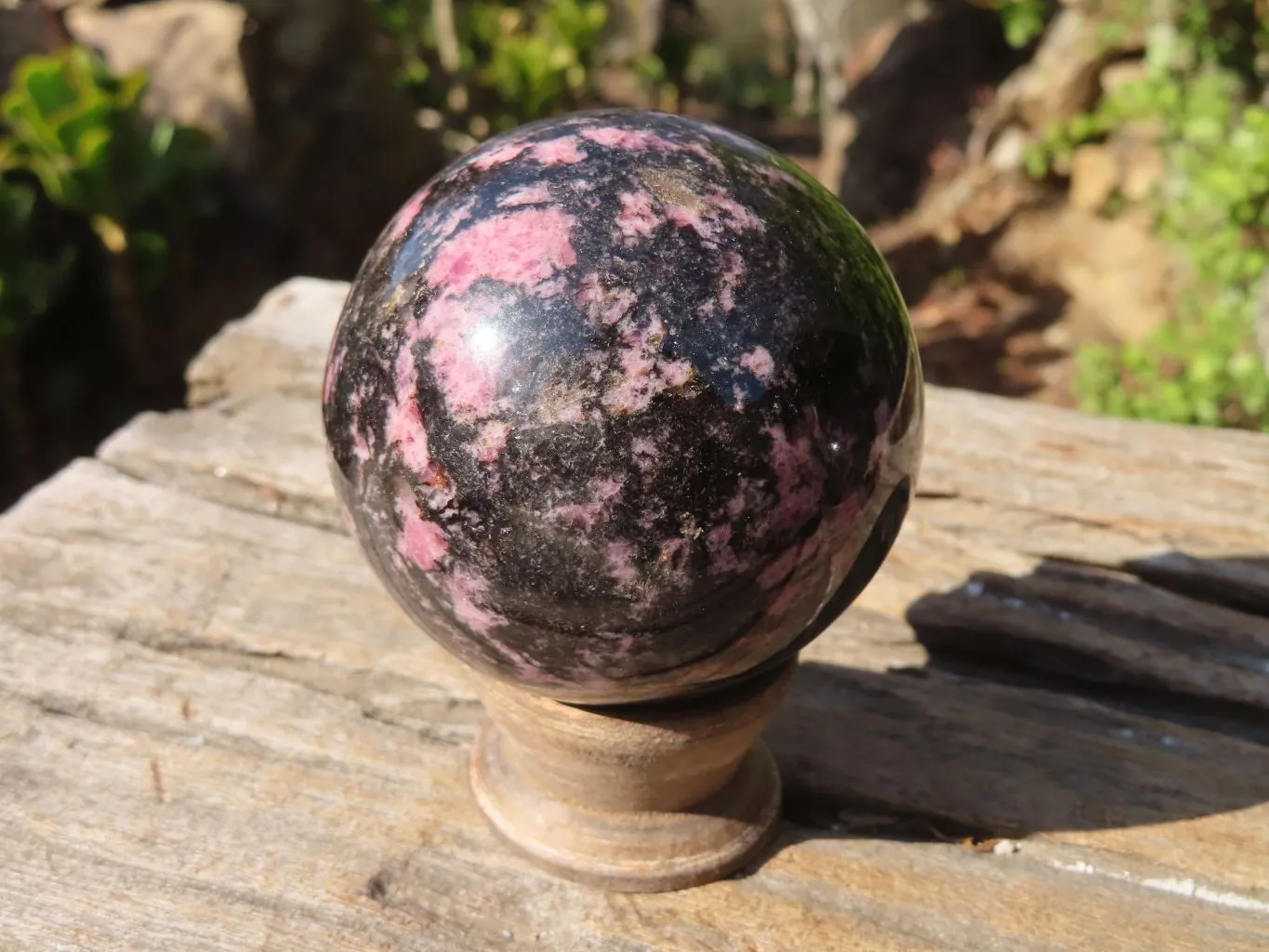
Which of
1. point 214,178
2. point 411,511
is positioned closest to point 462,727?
point 411,511

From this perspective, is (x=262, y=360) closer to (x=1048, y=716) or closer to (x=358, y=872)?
(x=358, y=872)

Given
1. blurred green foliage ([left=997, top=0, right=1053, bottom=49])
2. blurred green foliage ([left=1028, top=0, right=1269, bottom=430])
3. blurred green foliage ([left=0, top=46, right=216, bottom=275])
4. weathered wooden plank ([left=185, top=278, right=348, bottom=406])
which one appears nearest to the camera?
weathered wooden plank ([left=185, top=278, right=348, bottom=406])

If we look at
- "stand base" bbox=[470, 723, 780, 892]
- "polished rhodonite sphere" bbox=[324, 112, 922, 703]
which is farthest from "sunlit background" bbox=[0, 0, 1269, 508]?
"polished rhodonite sphere" bbox=[324, 112, 922, 703]

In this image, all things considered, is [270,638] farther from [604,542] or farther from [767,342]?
[767,342]

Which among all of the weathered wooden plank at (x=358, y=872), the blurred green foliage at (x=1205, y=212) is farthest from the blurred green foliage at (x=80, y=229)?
the blurred green foliage at (x=1205, y=212)

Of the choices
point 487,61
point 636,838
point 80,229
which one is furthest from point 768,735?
point 487,61

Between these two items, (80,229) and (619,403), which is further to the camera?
(80,229)

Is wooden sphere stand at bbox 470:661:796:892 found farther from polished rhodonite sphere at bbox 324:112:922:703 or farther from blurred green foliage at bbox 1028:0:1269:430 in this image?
blurred green foliage at bbox 1028:0:1269:430
